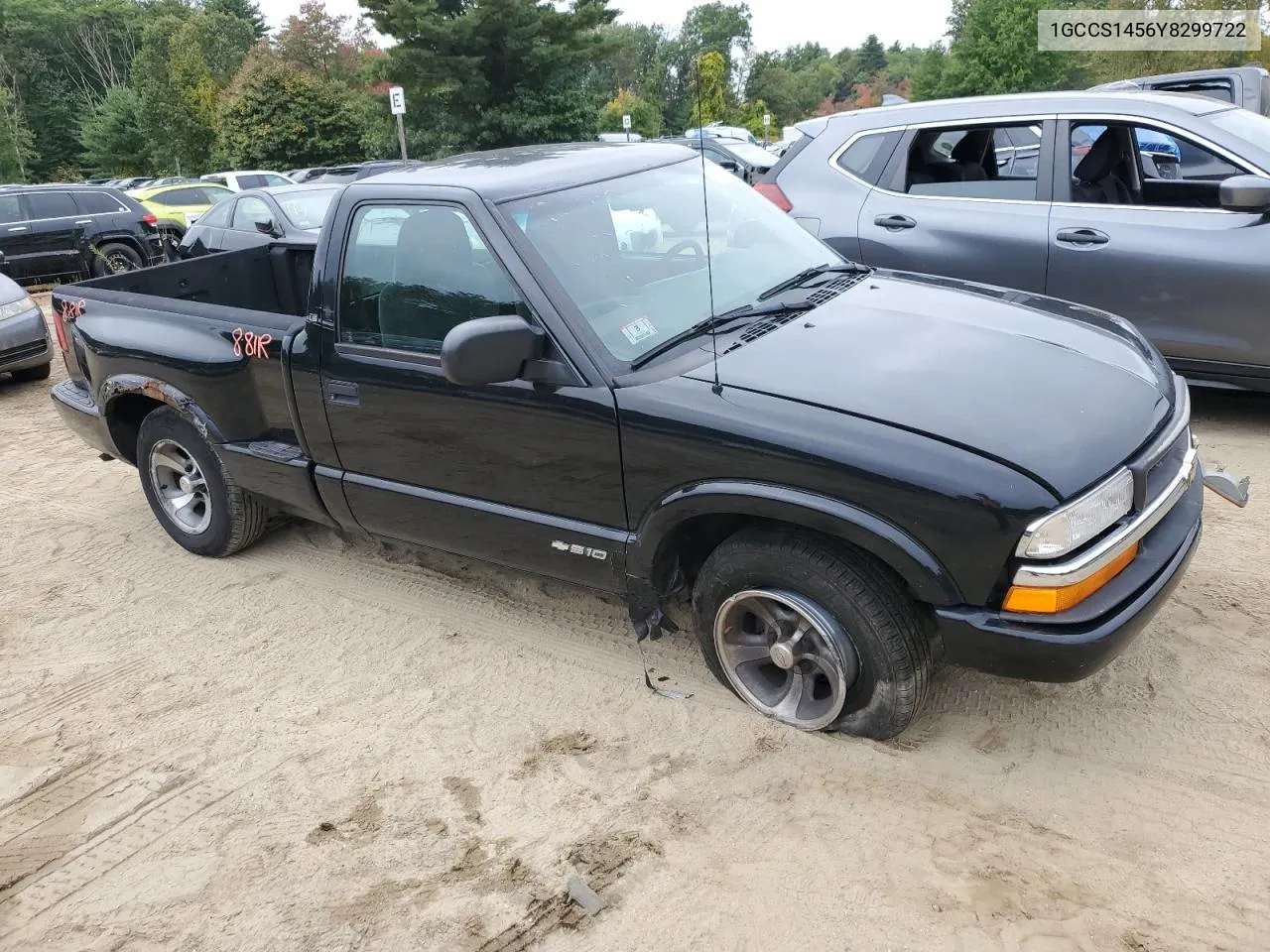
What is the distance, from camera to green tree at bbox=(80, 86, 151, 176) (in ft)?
164

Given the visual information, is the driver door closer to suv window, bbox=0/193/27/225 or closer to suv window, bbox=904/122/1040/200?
suv window, bbox=904/122/1040/200

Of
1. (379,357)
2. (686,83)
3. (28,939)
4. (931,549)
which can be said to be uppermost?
(686,83)

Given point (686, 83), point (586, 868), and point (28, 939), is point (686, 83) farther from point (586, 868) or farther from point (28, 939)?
point (28, 939)

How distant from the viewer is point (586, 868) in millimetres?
2672

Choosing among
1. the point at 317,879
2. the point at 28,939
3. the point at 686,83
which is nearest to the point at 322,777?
the point at 317,879

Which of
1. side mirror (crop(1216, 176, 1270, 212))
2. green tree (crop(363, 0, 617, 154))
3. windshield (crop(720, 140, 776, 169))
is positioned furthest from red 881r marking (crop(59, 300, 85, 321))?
green tree (crop(363, 0, 617, 154))

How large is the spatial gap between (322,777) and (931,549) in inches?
81.9

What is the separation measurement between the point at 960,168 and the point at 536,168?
A: 350 centimetres

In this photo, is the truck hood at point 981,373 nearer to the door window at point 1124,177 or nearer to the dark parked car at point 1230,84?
the door window at point 1124,177

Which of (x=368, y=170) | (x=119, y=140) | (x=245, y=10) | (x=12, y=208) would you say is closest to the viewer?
(x=12, y=208)

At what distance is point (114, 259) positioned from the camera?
555 inches

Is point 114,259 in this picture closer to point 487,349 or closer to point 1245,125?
point 487,349

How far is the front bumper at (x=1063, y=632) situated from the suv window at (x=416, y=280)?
1686mm

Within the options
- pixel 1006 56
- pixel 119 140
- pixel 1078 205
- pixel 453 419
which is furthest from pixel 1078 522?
pixel 119 140
